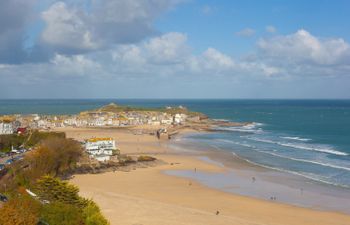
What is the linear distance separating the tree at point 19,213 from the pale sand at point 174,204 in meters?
7.86

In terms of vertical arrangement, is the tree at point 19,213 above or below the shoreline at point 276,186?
above

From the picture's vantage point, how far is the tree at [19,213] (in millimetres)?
18344

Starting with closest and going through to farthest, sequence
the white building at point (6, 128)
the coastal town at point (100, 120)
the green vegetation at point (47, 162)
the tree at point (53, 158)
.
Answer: the green vegetation at point (47, 162) < the tree at point (53, 158) < the white building at point (6, 128) < the coastal town at point (100, 120)

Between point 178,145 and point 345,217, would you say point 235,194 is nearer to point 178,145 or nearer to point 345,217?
point 345,217

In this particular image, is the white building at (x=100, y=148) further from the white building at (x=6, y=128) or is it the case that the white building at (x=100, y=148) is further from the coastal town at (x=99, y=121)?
the coastal town at (x=99, y=121)

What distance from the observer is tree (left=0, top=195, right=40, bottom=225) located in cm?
1834

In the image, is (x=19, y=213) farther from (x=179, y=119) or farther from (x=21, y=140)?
(x=179, y=119)

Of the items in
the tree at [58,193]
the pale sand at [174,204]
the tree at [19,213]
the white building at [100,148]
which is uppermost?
the tree at [19,213]

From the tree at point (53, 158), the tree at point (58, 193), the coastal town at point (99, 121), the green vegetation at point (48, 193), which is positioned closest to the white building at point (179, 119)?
the coastal town at point (99, 121)

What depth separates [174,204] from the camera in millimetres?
35719

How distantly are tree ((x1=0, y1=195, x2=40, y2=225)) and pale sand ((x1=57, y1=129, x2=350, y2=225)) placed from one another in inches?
309

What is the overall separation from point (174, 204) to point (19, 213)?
17844 mm

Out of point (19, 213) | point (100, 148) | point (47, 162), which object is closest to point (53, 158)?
point (47, 162)

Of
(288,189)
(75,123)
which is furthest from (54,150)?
(75,123)
